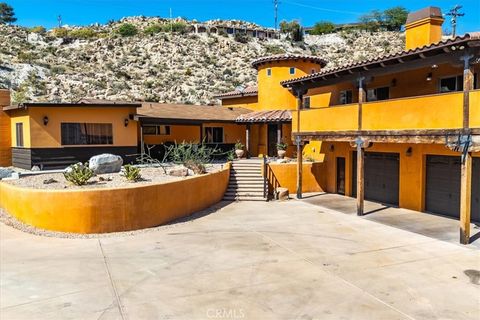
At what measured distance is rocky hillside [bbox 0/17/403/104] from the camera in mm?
48594

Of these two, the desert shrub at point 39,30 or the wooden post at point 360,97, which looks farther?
the desert shrub at point 39,30

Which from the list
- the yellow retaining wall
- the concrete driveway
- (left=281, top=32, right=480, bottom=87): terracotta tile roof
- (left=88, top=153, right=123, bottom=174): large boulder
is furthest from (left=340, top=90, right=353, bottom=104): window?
(left=88, top=153, right=123, bottom=174): large boulder

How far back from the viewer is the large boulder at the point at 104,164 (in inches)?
647

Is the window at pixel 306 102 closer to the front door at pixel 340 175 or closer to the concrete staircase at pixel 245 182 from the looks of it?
the front door at pixel 340 175

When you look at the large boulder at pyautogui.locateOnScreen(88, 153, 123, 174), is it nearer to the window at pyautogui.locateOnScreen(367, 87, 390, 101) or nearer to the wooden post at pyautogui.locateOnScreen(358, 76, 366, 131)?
the wooden post at pyautogui.locateOnScreen(358, 76, 366, 131)

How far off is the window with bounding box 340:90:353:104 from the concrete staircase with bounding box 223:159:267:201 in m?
5.53

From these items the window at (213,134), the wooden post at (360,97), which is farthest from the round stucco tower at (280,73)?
the wooden post at (360,97)

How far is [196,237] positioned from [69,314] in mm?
5535

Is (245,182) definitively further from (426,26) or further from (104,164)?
(426,26)

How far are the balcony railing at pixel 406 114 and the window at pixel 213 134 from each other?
10.6 metres

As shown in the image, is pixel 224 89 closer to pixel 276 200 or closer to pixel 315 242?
pixel 276 200

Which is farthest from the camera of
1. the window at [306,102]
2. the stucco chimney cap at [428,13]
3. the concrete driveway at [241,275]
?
the window at [306,102]

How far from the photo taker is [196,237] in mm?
11969

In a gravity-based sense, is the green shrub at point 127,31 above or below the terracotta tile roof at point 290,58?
above
